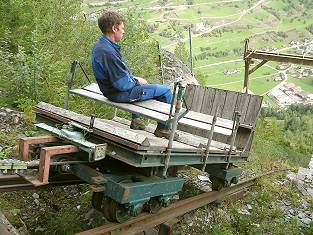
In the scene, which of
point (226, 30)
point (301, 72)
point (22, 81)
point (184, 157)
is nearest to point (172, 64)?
point (22, 81)

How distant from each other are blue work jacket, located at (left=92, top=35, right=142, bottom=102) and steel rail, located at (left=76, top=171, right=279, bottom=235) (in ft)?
5.46

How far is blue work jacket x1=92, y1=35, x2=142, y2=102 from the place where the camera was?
5.09 metres

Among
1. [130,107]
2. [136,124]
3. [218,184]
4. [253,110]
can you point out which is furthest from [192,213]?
[253,110]

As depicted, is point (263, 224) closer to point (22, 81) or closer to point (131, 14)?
point (22, 81)

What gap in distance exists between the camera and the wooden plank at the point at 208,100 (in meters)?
9.95

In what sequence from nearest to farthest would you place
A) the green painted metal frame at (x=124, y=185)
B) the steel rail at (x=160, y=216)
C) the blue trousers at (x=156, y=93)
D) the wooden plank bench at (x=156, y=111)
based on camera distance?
1. the green painted metal frame at (x=124, y=185)
2. the steel rail at (x=160, y=216)
3. the wooden plank bench at (x=156, y=111)
4. the blue trousers at (x=156, y=93)

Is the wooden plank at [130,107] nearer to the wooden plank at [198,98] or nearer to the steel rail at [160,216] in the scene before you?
the steel rail at [160,216]

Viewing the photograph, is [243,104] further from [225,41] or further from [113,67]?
[225,41]

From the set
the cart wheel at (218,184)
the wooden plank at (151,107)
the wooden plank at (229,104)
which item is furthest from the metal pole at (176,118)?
the wooden plank at (229,104)

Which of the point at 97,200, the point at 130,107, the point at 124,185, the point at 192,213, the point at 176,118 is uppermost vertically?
the point at 176,118

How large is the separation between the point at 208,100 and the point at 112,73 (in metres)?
5.25

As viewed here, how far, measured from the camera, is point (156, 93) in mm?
5727

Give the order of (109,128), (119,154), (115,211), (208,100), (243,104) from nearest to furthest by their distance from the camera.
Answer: (119,154), (109,128), (115,211), (243,104), (208,100)

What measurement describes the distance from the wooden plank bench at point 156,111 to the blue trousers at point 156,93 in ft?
0.33
